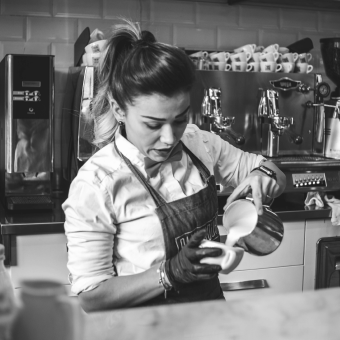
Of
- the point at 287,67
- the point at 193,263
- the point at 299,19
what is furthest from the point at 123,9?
the point at 193,263

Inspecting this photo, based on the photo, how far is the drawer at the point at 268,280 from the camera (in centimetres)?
245

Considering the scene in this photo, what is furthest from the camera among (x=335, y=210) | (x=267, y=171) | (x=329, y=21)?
(x=329, y=21)

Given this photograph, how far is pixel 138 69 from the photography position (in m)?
1.32

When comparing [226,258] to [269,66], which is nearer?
[226,258]

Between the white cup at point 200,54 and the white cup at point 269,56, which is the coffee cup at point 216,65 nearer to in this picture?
the white cup at point 200,54

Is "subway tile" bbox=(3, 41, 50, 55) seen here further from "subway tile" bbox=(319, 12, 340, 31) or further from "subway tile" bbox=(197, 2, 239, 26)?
"subway tile" bbox=(319, 12, 340, 31)

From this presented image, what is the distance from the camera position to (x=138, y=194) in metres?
1.36

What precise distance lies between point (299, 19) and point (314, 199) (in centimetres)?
121

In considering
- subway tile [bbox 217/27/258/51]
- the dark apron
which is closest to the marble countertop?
the dark apron

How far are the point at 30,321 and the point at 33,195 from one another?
1.84 m

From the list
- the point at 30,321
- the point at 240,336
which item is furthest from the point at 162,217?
the point at 30,321

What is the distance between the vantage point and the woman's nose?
4.23ft

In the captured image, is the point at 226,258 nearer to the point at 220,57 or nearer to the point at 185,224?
the point at 185,224

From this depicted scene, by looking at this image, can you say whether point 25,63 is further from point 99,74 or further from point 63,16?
point 99,74
